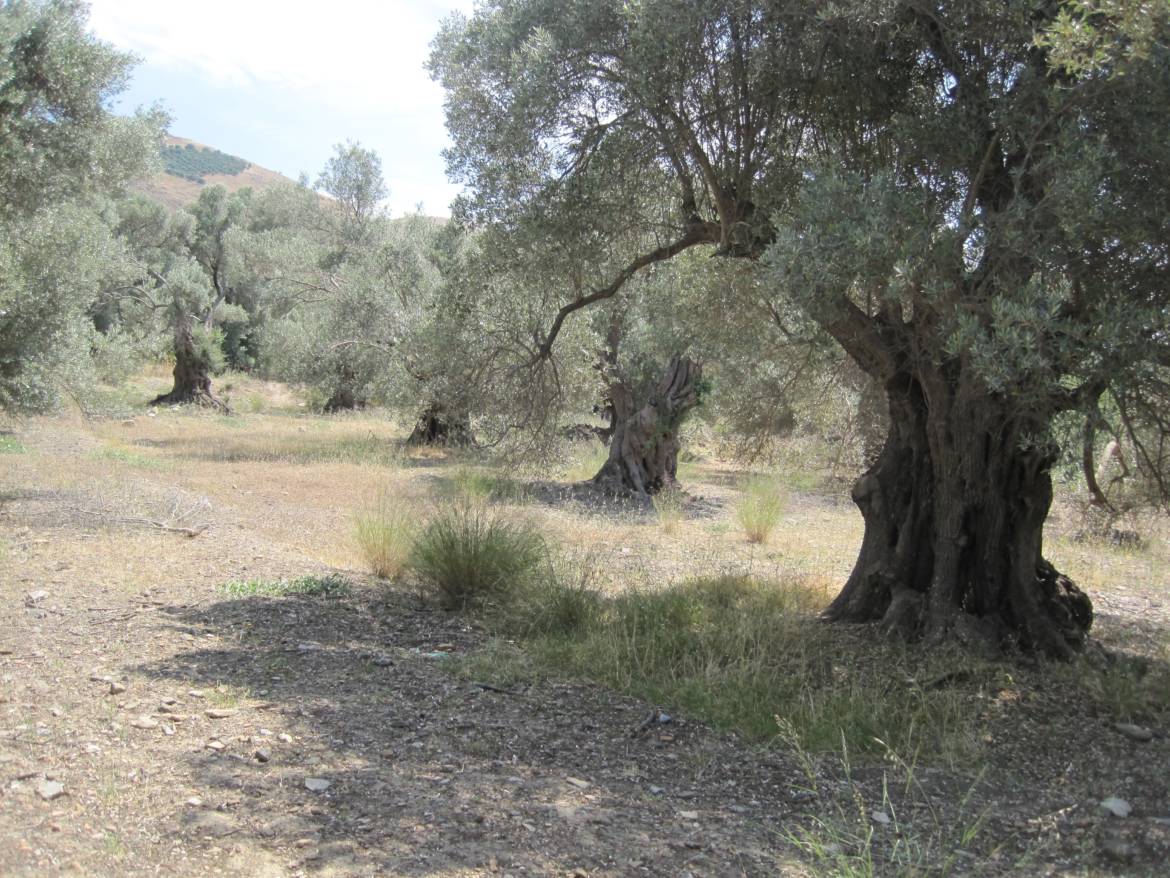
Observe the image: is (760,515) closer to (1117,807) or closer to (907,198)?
(907,198)

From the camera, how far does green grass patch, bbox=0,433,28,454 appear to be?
1603cm

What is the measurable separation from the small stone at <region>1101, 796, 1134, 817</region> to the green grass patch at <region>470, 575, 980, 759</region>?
696mm

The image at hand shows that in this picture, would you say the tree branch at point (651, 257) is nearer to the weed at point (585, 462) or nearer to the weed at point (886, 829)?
the weed at point (886, 829)

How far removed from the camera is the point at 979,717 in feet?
17.9

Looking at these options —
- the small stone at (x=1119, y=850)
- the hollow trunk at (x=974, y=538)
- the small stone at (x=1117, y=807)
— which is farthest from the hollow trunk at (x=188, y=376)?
the small stone at (x=1119, y=850)

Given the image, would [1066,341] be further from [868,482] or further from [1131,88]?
[868,482]

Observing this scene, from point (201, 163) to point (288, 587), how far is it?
13630 cm

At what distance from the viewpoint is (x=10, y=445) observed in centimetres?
1675

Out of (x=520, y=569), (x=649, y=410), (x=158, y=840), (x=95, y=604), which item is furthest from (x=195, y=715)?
(x=649, y=410)

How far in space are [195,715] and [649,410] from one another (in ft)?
40.2

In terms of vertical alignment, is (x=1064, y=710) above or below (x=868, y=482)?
below

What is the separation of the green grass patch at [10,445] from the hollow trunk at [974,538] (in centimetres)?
1501

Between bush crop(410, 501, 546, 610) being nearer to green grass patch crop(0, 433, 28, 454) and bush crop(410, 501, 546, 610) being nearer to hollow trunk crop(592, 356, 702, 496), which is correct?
hollow trunk crop(592, 356, 702, 496)

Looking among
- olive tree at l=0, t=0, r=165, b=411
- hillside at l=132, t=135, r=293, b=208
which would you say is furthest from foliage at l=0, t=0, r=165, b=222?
hillside at l=132, t=135, r=293, b=208
